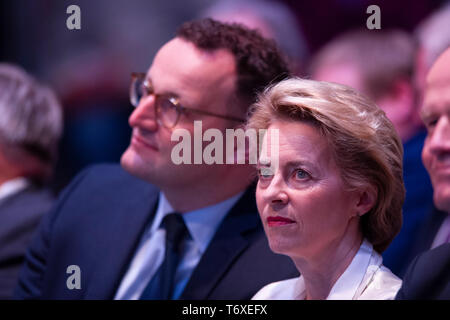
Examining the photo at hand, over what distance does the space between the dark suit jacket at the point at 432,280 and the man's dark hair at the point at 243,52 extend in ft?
2.61

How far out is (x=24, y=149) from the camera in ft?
9.32

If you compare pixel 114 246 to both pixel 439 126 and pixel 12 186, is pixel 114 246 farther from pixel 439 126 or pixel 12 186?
pixel 439 126

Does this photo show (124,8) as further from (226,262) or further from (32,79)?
(226,262)

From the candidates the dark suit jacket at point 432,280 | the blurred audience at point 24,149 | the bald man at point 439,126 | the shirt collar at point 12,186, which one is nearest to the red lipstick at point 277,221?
the dark suit jacket at point 432,280

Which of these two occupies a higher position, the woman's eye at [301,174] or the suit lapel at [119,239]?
the woman's eye at [301,174]

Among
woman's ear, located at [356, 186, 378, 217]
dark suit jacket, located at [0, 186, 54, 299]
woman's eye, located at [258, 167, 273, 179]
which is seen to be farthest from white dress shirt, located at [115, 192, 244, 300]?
dark suit jacket, located at [0, 186, 54, 299]

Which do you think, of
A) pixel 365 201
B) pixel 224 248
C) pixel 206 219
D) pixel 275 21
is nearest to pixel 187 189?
pixel 206 219

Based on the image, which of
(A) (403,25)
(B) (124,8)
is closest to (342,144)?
(A) (403,25)

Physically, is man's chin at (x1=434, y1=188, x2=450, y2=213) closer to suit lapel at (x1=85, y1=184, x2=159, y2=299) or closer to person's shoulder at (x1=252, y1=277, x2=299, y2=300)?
person's shoulder at (x1=252, y1=277, x2=299, y2=300)

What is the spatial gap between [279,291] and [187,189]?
20.0 inches

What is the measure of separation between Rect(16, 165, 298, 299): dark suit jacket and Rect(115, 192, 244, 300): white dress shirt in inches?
1.0

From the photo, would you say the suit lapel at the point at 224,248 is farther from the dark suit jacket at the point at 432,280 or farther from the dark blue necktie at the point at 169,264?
the dark suit jacket at the point at 432,280

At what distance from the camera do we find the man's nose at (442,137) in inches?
62.3
